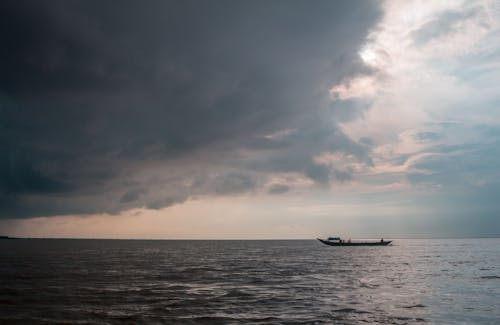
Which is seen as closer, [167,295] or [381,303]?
[381,303]

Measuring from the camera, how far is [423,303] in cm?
4328

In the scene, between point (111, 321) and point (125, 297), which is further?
point (125, 297)

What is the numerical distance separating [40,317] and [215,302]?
678 inches

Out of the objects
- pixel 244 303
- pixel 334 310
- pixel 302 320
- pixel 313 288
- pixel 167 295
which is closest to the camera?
pixel 302 320

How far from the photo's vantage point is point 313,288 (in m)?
54.4

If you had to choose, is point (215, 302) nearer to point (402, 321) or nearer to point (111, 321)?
point (111, 321)

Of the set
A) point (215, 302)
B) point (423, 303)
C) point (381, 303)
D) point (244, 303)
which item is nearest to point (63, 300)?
point (215, 302)

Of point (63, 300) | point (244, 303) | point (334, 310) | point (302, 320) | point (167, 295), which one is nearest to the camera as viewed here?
point (302, 320)

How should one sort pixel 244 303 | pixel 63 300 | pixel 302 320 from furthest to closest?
1. pixel 63 300
2. pixel 244 303
3. pixel 302 320

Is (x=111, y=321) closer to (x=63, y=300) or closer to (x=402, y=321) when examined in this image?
(x=63, y=300)

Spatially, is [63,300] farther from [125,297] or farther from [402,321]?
[402,321]

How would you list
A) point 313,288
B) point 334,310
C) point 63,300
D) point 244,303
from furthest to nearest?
point 313,288 < point 63,300 < point 244,303 < point 334,310

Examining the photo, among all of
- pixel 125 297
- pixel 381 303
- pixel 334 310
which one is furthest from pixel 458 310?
pixel 125 297

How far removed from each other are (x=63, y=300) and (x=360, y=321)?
1312 inches
